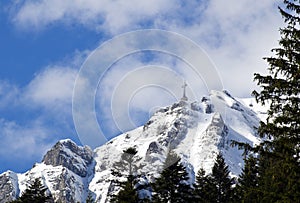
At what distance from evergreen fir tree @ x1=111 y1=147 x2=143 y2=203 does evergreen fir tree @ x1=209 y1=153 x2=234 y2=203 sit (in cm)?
607

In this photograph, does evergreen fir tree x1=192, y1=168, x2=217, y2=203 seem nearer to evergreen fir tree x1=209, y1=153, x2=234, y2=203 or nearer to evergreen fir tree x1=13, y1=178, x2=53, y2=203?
evergreen fir tree x1=209, y1=153, x2=234, y2=203

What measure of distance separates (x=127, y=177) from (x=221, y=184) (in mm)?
10340

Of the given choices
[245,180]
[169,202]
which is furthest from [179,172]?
[245,180]

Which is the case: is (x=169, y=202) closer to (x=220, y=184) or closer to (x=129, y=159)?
(x=129, y=159)

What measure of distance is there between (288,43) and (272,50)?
2.73 feet

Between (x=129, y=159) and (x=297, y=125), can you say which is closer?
(x=297, y=125)

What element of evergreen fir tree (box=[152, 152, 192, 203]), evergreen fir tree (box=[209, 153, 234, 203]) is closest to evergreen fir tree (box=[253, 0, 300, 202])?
evergreen fir tree (box=[152, 152, 192, 203])

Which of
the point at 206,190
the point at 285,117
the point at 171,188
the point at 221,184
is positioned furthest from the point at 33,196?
the point at 285,117

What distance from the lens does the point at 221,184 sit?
42.5m

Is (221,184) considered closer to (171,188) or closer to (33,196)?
(171,188)

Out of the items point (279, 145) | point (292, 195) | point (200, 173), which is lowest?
point (292, 195)

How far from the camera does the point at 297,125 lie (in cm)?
1942

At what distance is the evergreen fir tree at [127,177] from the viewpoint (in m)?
33.3

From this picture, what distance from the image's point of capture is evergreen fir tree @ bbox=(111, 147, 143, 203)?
33.3 meters
